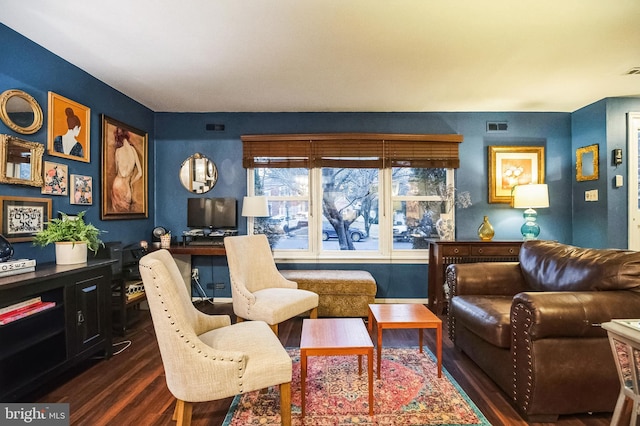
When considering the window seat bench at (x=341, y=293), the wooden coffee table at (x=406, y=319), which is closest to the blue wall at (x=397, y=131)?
the window seat bench at (x=341, y=293)

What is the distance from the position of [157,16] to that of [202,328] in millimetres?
2062

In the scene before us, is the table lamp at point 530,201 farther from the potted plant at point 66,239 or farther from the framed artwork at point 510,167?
the potted plant at point 66,239

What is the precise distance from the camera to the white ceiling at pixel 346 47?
2.06m

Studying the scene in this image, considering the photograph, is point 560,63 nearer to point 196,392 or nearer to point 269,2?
point 269,2

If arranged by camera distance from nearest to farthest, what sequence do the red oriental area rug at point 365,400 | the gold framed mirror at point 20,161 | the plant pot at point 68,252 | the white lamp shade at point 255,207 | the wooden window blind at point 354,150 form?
the red oriental area rug at point 365,400 → the gold framed mirror at point 20,161 → the plant pot at point 68,252 → the white lamp shade at point 255,207 → the wooden window blind at point 354,150

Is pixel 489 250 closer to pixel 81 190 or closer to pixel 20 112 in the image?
pixel 81 190

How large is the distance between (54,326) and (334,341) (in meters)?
2.03

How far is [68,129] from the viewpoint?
2.78 meters

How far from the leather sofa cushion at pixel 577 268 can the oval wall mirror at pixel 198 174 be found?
3.60m

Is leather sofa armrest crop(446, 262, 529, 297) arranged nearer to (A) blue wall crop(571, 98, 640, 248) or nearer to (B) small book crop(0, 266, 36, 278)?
(A) blue wall crop(571, 98, 640, 248)

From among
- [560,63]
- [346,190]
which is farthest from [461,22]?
[346,190]

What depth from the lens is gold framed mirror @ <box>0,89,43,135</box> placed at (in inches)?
88.0

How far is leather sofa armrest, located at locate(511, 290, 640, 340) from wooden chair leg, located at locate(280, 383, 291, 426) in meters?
1.32

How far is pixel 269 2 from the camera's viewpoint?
198 centimetres
